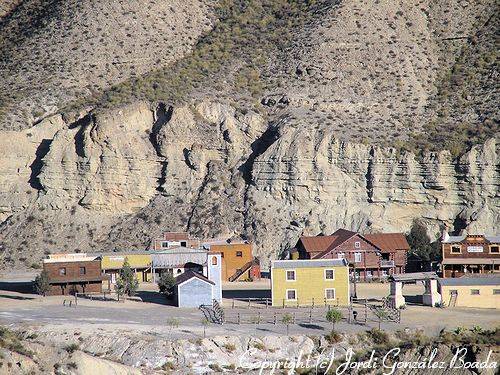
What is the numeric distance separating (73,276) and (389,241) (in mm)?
20376

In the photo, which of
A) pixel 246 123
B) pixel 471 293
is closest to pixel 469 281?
pixel 471 293

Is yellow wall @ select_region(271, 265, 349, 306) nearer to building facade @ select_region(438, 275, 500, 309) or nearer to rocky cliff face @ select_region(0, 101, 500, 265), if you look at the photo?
building facade @ select_region(438, 275, 500, 309)

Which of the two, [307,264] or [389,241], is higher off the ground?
[389,241]

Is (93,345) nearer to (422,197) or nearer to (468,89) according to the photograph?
(422,197)

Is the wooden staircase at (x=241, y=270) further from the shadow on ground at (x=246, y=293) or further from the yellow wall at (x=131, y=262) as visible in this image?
the shadow on ground at (x=246, y=293)

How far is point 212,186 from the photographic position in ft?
336

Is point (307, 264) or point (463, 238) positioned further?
point (463, 238)

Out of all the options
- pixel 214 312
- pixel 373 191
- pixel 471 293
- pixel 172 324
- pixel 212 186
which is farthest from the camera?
pixel 212 186

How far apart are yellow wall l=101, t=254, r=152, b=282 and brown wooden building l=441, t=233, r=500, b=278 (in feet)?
59.5

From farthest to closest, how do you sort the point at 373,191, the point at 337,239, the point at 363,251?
the point at 373,191, the point at 337,239, the point at 363,251

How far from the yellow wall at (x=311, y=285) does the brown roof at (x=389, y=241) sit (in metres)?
12.3

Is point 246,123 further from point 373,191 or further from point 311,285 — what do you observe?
point 311,285

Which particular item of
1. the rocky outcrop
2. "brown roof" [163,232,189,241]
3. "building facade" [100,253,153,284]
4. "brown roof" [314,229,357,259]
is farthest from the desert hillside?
"building facade" [100,253,153,284]

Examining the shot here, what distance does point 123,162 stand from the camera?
10244 cm
